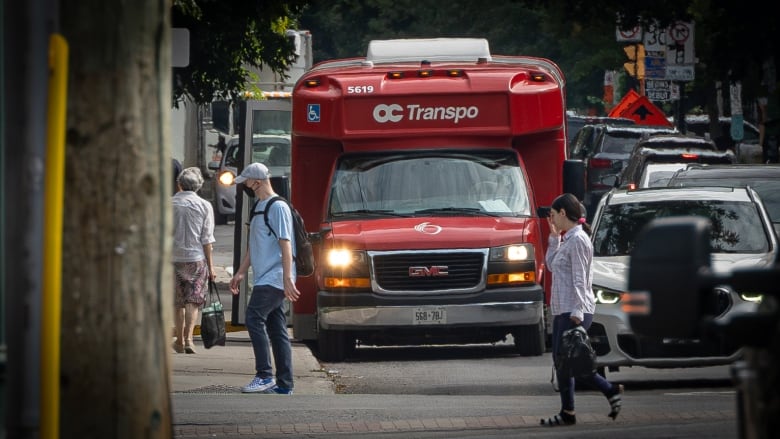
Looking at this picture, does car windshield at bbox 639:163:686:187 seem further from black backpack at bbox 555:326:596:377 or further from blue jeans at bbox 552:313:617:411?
black backpack at bbox 555:326:596:377

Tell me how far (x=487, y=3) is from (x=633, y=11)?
108 feet

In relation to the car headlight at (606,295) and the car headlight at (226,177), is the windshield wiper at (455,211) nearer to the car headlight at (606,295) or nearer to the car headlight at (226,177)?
the car headlight at (606,295)

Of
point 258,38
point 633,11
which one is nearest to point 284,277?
point 258,38

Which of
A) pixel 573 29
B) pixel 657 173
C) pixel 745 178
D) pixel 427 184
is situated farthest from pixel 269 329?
pixel 573 29

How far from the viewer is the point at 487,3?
6050cm

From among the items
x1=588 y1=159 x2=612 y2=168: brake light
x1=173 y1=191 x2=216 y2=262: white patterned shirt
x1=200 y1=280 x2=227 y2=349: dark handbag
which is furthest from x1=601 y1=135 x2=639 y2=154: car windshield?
x1=200 y1=280 x2=227 y2=349: dark handbag

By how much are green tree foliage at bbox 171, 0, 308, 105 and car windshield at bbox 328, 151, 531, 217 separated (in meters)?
3.04

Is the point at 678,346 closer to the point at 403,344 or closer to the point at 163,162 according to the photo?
the point at 403,344

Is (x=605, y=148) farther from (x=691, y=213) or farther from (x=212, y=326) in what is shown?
(x=212, y=326)

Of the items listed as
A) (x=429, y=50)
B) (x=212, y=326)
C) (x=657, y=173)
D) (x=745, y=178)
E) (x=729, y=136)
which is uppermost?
(x=729, y=136)

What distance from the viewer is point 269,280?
41.5ft

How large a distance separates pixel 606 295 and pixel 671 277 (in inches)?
353

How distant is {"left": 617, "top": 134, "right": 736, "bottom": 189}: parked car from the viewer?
2445 centimetres

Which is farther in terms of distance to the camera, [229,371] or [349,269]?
[349,269]
